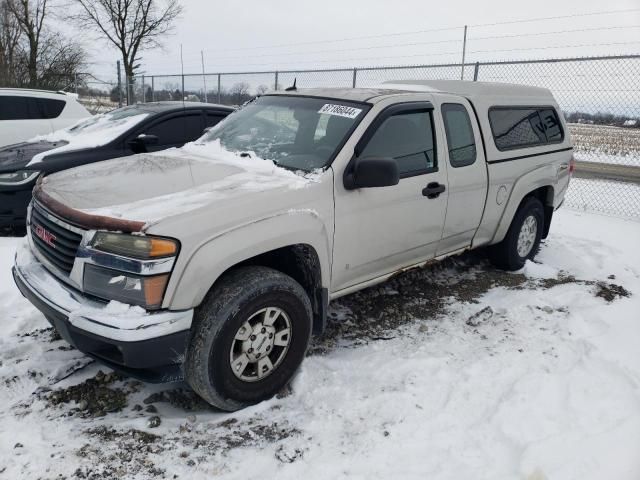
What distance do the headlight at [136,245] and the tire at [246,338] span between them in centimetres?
39

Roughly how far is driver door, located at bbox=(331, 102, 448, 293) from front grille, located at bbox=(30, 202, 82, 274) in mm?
1513

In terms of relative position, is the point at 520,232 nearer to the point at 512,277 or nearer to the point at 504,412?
the point at 512,277

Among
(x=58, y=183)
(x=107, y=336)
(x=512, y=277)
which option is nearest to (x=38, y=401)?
(x=107, y=336)

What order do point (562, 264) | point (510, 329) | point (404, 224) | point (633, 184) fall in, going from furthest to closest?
point (633, 184)
point (562, 264)
point (510, 329)
point (404, 224)

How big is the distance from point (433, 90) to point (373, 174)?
165cm

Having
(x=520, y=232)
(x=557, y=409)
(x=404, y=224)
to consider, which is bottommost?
(x=557, y=409)

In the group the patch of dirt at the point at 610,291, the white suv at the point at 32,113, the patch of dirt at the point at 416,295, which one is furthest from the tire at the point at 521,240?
the white suv at the point at 32,113

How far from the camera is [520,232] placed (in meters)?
5.18

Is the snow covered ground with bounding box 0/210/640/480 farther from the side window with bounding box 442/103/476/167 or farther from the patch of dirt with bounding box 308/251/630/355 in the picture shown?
the side window with bounding box 442/103/476/167

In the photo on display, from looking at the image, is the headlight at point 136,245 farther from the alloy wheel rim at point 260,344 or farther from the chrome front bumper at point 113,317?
the alloy wheel rim at point 260,344

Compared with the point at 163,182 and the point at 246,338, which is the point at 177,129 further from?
the point at 246,338

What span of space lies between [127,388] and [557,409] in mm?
2546

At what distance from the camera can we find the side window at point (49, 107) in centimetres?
788

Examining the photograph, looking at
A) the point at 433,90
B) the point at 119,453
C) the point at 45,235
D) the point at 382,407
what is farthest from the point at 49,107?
the point at 382,407
